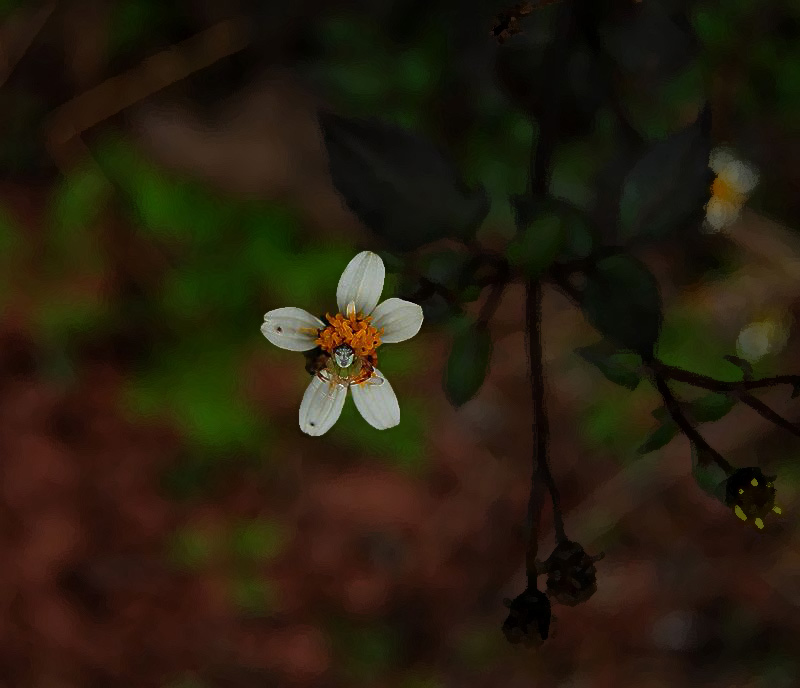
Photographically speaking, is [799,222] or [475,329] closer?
[475,329]

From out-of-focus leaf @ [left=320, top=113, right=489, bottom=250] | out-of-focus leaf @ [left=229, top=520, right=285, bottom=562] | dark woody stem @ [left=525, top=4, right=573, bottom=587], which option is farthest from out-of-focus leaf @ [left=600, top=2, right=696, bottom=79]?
out-of-focus leaf @ [left=229, top=520, right=285, bottom=562]

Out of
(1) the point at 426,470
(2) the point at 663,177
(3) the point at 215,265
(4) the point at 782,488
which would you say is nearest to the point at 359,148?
(2) the point at 663,177

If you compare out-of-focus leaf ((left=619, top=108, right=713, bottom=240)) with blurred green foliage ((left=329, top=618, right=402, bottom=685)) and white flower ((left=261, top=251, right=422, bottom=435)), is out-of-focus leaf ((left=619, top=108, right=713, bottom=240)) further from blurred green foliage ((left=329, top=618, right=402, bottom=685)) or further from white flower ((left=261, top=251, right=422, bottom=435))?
blurred green foliage ((left=329, top=618, right=402, bottom=685))

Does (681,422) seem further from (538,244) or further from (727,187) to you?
(727,187)

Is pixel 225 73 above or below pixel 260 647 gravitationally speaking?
above

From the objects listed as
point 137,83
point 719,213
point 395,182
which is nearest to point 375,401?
point 395,182

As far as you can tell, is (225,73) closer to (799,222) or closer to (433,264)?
(433,264)
